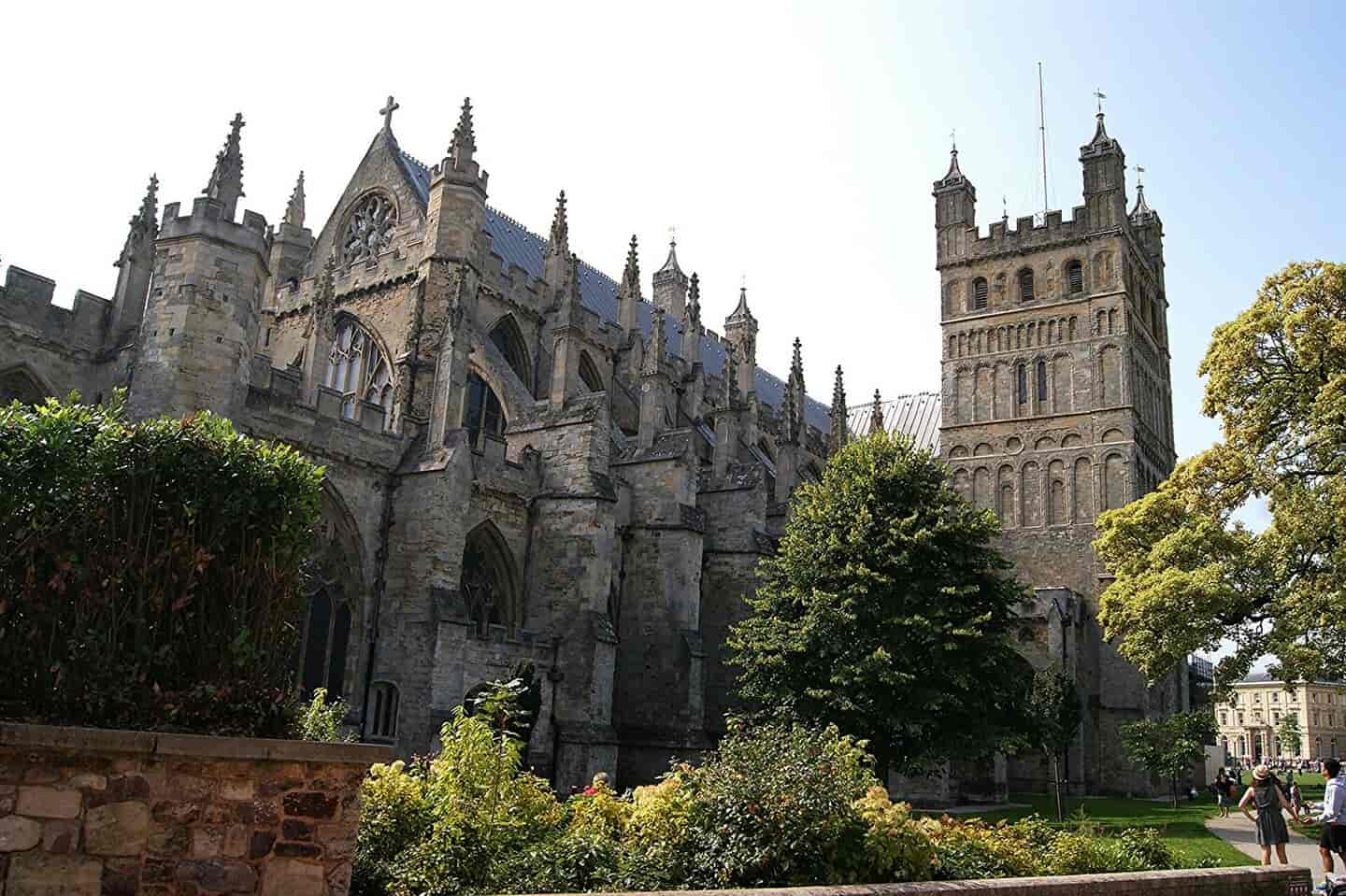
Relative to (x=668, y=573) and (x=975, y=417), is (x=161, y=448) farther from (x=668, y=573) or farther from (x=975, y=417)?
(x=975, y=417)

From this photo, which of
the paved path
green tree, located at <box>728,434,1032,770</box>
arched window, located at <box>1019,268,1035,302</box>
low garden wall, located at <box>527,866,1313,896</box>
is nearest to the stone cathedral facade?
green tree, located at <box>728,434,1032,770</box>

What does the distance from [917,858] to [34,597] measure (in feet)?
26.4

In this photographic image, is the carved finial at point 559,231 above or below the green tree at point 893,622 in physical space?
above

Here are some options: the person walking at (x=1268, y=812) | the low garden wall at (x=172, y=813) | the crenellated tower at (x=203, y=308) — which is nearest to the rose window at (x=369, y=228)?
the crenellated tower at (x=203, y=308)

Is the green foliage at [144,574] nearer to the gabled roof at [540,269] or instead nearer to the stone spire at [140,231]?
the stone spire at [140,231]

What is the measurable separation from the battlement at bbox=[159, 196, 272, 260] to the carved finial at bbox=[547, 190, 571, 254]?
1493cm

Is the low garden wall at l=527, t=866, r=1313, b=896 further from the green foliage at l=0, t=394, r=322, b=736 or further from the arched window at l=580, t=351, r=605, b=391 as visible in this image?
the arched window at l=580, t=351, r=605, b=391

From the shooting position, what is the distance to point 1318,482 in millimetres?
23062

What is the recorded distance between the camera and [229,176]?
781 inches

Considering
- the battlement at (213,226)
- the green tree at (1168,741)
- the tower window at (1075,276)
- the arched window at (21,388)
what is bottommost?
the green tree at (1168,741)

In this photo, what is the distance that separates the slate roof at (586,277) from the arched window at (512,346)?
64.7 inches

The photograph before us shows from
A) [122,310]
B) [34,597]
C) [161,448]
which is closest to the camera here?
[34,597]

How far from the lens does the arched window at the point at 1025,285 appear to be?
149 ft

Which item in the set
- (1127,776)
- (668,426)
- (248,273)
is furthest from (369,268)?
(1127,776)
